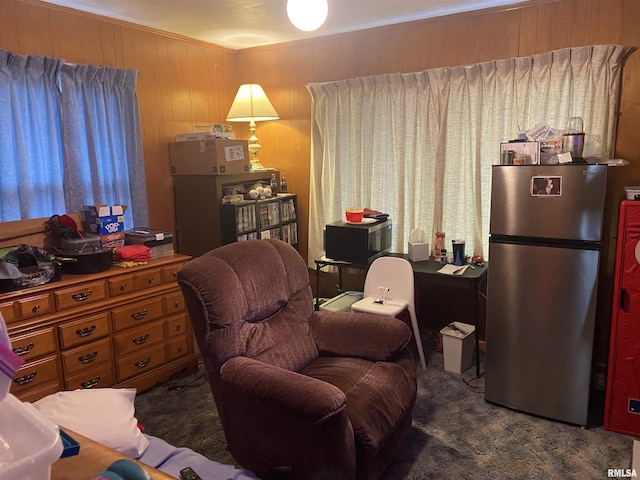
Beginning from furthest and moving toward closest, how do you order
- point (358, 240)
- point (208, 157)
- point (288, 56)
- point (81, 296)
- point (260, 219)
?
point (288, 56) < point (260, 219) < point (208, 157) < point (358, 240) < point (81, 296)

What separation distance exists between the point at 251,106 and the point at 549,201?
252 cm

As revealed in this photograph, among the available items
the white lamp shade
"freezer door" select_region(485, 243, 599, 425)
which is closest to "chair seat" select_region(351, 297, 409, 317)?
"freezer door" select_region(485, 243, 599, 425)

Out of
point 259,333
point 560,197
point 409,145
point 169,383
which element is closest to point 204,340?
point 259,333

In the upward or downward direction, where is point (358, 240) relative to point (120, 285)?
upward

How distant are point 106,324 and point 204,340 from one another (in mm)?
985

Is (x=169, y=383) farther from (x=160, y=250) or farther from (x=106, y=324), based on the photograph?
(x=160, y=250)

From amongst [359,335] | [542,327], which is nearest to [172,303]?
[359,335]

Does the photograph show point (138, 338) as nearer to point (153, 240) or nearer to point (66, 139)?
point (153, 240)

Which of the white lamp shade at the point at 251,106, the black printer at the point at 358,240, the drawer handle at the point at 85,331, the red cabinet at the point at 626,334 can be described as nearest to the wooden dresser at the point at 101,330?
the drawer handle at the point at 85,331

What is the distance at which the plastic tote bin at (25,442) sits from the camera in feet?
2.31

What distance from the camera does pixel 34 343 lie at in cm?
254

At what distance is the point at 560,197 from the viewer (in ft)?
8.41

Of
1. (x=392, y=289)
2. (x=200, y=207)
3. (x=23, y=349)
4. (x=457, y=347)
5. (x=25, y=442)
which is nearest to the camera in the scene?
(x=25, y=442)

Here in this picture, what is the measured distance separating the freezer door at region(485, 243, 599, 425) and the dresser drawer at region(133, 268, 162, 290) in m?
2.02
